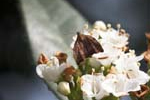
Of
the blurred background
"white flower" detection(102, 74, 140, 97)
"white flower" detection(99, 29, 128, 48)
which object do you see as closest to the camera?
"white flower" detection(102, 74, 140, 97)

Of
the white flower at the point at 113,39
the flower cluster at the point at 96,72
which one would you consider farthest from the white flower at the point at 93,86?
the white flower at the point at 113,39

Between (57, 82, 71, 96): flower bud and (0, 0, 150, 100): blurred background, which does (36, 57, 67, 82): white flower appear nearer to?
(57, 82, 71, 96): flower bud

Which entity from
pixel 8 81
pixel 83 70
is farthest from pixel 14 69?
pixel 83 70

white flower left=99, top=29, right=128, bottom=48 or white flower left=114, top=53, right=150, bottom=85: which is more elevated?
white flower left=99, top=29, right=128, bottom=48

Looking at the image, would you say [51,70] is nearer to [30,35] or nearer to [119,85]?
[119,85]

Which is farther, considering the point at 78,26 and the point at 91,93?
the point at 78,26

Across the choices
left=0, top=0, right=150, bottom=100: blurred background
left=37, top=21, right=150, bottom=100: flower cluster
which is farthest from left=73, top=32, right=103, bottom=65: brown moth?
left=0, top=0, right=150, bottom=100: blurred background

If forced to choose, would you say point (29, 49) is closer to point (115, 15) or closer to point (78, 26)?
point (78, 26)
